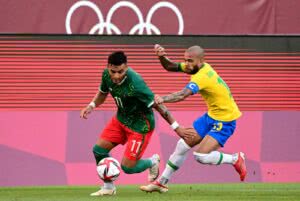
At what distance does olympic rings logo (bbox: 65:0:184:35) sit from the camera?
1789 cm

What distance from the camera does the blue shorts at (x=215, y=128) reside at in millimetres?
14445

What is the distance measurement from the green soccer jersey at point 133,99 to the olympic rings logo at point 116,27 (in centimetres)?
431

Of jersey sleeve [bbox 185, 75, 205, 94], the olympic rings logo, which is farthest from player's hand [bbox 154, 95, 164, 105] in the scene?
the olympic rings logo

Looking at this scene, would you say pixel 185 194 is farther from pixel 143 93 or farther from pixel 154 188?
pixel 143 93

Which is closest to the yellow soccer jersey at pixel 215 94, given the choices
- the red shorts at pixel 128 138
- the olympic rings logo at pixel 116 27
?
the red shorts at pixel 128 138

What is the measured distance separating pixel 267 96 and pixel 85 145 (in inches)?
138

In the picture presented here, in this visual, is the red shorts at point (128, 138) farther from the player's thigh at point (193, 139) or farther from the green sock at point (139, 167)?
the player's thigh at point (193, 139)

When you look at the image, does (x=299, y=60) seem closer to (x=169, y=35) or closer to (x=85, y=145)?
(x=169, y=35)

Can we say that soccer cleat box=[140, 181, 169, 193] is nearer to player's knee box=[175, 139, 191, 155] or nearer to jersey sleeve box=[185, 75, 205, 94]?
player's knee box=[175, 139, 191, 155]

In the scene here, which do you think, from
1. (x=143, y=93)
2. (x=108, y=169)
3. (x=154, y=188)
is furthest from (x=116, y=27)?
(x=108, y=169)

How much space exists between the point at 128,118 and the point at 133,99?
35 centimetres

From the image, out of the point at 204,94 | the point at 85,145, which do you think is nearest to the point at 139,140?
the point at 204,94

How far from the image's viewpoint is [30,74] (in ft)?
59.6

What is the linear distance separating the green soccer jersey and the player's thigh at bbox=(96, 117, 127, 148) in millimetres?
113
